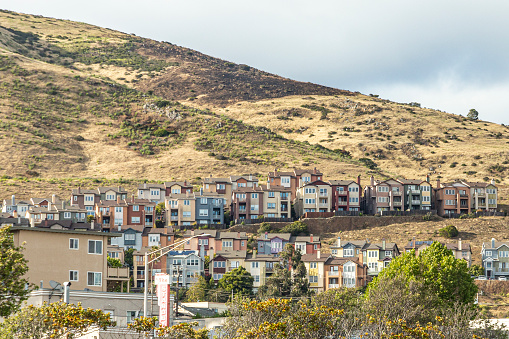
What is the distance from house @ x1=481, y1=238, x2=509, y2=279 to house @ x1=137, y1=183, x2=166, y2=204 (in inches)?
1992

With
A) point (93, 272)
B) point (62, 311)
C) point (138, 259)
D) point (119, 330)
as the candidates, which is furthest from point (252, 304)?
point (138, 259)

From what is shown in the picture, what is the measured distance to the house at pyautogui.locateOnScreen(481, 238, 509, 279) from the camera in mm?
121750

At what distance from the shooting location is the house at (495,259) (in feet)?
399

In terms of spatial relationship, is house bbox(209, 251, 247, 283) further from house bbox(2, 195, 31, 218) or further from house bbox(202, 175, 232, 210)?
house bbox(2, 195, 31, 218)

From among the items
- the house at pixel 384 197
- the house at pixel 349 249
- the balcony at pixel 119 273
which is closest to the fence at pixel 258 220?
the house at pixel 349 249

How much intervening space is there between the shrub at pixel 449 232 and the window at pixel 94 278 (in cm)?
A: 7873

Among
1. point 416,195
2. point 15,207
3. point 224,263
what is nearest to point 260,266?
point 224,263

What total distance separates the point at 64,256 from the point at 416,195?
98.3m

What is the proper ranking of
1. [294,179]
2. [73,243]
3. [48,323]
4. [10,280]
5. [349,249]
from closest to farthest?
1. [48,323]
2. [10,280]
3. [73,243]
4. [349,249]
5. [294,179]

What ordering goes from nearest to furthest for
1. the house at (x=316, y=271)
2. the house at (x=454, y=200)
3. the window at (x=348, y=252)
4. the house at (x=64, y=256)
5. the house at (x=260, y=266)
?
the house at (x=64, y=256), the house at (x=316, y=271), the house at (x=260, y=266), the window at (x=348, y=252), the house at (x=454, y=200)

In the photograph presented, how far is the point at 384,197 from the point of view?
144500 millimetres

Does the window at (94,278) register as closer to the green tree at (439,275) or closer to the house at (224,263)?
the green tree at (439,275)

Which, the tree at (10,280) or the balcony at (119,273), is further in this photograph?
the balcony at (119,273)

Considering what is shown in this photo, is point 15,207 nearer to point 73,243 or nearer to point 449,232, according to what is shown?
point 449,232
